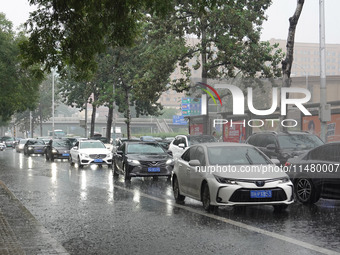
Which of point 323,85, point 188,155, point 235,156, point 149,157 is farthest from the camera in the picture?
point 323,85

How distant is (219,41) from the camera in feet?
117

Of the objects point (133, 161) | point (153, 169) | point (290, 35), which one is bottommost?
point (153, 169)

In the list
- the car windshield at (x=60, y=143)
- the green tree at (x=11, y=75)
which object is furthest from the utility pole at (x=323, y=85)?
the green tree at (x=11, y=75)

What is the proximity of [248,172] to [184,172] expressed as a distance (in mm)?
2063

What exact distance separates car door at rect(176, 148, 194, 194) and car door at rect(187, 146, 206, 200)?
0.18 meters

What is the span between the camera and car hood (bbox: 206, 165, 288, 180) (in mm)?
11562

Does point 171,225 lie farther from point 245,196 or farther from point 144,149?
point 144,149

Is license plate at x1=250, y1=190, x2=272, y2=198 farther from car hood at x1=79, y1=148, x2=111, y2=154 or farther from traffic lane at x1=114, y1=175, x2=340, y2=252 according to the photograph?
car hood at x1=79, y1=148, x2=111, y2=154

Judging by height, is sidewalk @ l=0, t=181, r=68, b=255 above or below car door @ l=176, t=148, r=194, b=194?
below

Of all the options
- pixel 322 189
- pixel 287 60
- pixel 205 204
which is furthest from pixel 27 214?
pixel 287 60

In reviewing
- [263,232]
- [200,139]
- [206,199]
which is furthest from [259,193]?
[200,139]

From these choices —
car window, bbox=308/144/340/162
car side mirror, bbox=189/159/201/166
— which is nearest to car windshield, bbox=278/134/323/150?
car window, bbox=308/144/340/162

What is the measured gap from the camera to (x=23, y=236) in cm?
874

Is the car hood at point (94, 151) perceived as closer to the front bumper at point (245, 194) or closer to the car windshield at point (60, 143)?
the car windshield at point (60, 143)
